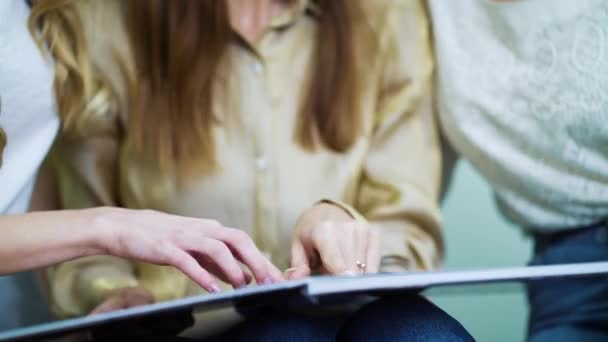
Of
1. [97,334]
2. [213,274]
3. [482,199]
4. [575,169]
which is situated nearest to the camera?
[97,334]

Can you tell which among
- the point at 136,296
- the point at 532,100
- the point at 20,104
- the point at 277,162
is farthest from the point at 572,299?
the point at 20,104

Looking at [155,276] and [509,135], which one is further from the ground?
[509,135]

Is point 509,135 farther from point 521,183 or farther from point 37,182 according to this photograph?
point 37,182

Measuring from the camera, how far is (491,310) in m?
0.61

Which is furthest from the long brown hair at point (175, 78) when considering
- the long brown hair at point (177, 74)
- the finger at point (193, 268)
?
the finger at point (193, 268)

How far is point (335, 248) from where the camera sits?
62cm

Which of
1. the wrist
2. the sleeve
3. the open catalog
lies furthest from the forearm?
the sleeve

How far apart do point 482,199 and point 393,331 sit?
446 millimetres

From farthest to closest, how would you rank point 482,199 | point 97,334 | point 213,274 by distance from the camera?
1. point 482,199
2. point 213,274
3. point 97,334

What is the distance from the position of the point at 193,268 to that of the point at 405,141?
37 cm

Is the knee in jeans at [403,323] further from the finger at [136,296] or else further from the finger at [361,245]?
the finger at [136,296]

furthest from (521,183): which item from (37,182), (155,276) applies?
(37,182)

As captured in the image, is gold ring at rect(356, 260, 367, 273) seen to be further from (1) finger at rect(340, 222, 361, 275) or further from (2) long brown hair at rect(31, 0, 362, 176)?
(2) long brown hair at rect(31, 0, 362, 176)

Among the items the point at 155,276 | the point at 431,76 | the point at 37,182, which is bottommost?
the point at 155,276
